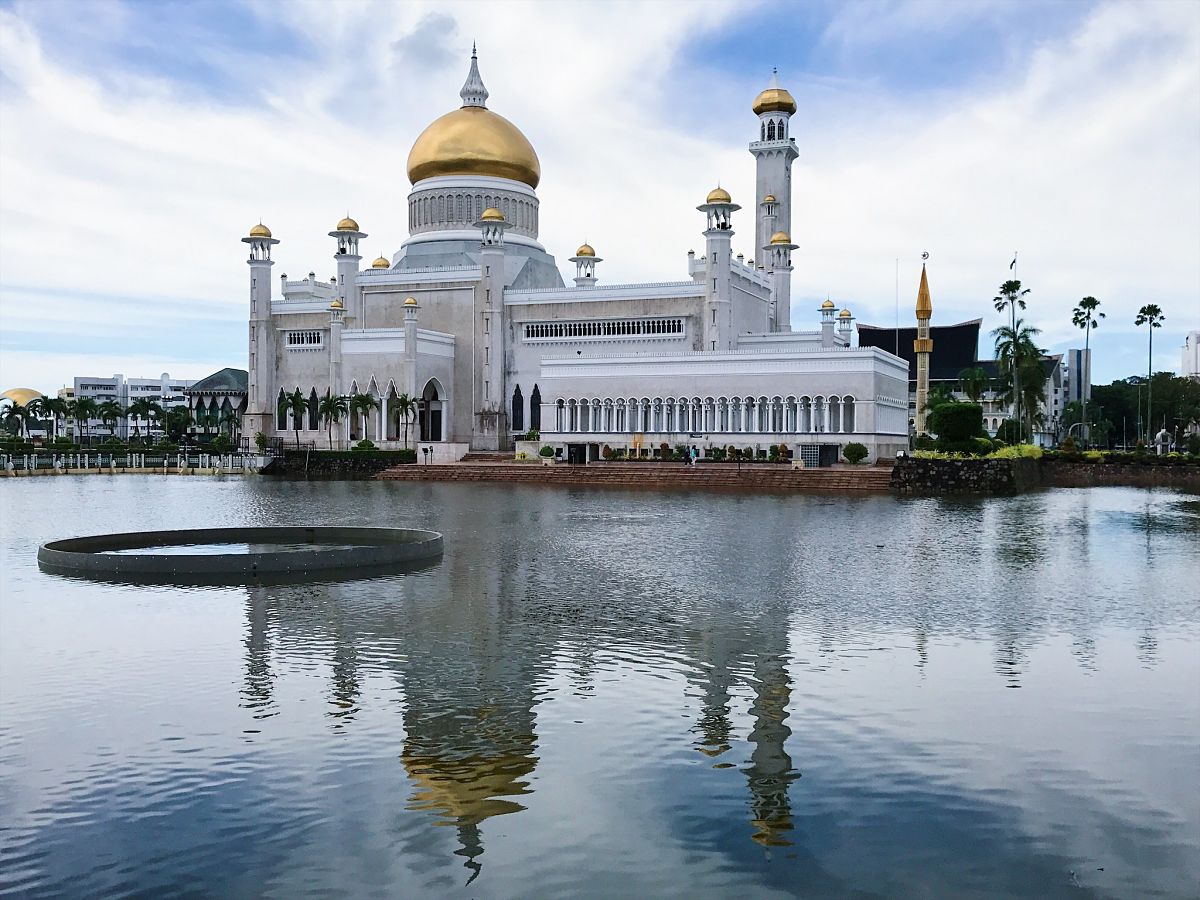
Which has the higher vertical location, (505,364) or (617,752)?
(505,364)

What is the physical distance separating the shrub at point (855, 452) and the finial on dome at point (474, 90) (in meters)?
31.3

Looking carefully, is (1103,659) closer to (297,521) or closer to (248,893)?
(248,893)

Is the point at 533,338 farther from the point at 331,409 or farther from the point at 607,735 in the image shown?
the point at 607,735

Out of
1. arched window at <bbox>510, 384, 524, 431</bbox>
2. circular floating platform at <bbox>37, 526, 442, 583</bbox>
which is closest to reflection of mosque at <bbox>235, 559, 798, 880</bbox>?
circular floating platform at <bbox>37, 526, 442, 583</bbox>

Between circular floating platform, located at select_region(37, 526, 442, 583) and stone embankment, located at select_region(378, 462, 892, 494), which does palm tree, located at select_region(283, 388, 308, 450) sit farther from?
circular floating platform, located at select_region(37, 526, 442, 583)

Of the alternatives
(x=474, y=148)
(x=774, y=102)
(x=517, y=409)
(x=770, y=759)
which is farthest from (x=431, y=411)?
(x=770, y=759)

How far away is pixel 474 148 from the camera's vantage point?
6031 cm

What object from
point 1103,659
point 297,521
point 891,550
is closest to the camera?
point 1103,659

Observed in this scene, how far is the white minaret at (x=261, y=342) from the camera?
6234cm

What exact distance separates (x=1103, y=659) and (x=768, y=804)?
525 cm

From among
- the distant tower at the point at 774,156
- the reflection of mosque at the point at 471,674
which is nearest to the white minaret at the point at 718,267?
the distant tower at the point at 774,156

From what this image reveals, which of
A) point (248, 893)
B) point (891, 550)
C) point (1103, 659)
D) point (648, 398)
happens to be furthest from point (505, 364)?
point (248, 893)

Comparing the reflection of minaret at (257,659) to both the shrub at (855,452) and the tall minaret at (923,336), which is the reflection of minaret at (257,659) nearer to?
the shrub at (855,452)

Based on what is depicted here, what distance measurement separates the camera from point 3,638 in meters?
11.0
